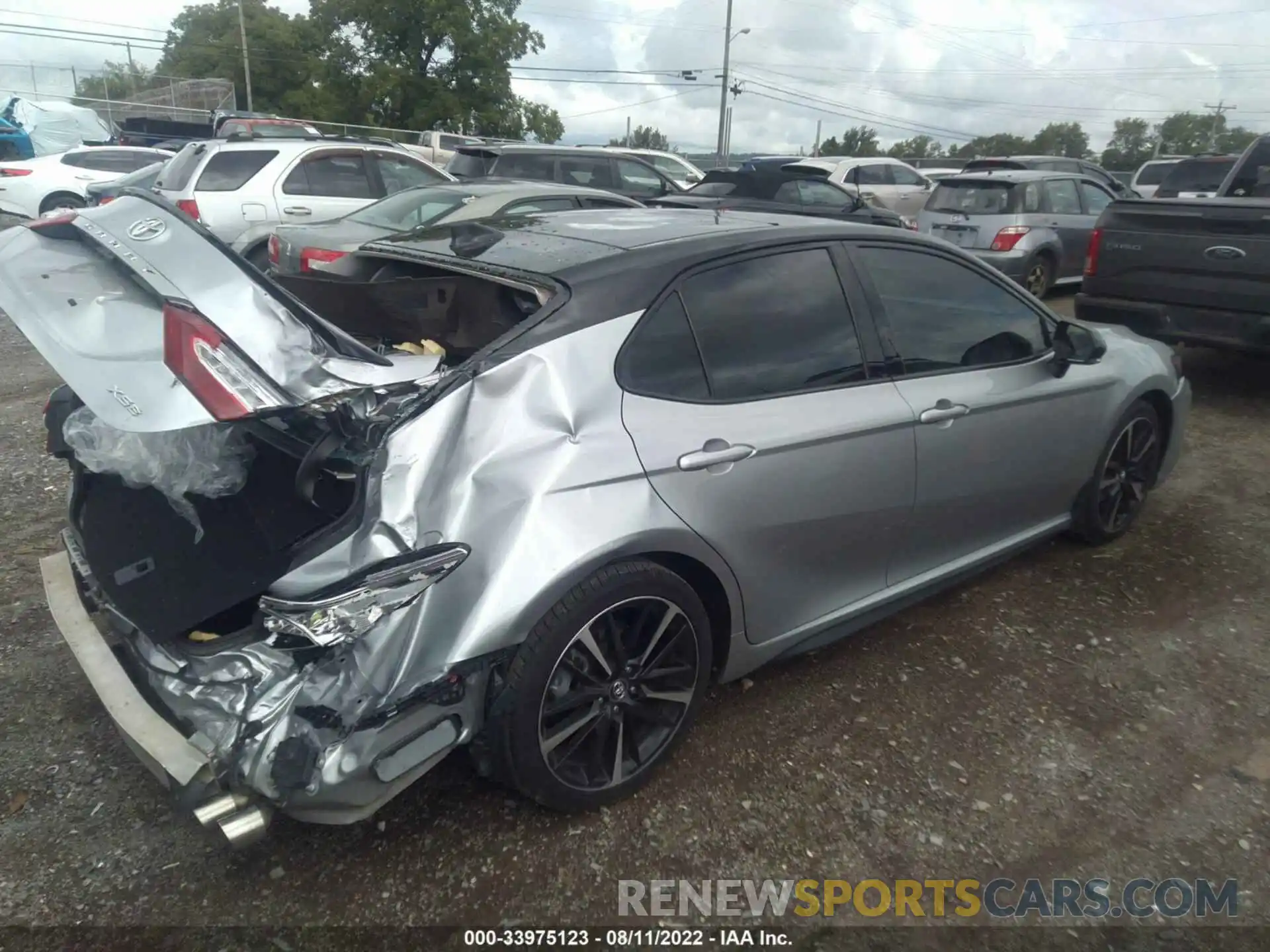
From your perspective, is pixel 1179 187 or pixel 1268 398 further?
pixel 1179 187

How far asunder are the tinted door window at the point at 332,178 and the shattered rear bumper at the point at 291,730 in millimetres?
9157

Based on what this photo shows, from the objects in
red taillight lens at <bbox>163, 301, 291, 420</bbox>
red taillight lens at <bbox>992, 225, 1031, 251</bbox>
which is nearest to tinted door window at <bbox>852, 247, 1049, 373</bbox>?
red taillight lens at <bbox>163, 301, 291, 420</bbox>

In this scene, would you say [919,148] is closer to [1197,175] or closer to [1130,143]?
[1130,143]

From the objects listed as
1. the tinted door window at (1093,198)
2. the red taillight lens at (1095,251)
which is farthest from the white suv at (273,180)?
the tinted door window at (1093,198)

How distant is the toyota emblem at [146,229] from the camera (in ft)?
7.76

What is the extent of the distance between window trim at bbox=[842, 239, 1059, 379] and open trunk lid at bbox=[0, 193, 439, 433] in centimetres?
164

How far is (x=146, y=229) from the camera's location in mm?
2391

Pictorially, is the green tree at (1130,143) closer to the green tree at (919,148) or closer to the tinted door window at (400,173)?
the green tree at (919,148)

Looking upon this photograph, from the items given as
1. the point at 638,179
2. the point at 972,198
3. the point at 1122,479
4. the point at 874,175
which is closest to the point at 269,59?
the point at 874,175

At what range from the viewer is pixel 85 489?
3.00 metres

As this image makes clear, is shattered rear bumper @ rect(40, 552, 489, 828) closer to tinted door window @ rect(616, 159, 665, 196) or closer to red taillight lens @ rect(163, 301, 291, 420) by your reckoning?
red taillight lens @ rect(163, 301, 291, 420)

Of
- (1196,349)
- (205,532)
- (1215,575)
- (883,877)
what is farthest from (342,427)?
(1196,349)

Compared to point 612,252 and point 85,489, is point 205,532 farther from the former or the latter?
point 612,252

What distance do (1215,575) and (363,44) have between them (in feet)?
150
